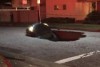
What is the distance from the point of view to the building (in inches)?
1785

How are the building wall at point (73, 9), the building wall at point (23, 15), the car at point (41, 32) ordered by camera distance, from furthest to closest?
the building wall at point (23, 15), the building wall at point (73, 9), the car at point (41, 32)

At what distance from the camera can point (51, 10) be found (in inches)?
1902

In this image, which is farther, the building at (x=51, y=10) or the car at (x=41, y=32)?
the building at (x=51, y=10)

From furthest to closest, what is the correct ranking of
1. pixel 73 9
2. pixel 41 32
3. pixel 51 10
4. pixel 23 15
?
pixel 23 15
pixel 51 10
pixel 73 9
pixel 41 32

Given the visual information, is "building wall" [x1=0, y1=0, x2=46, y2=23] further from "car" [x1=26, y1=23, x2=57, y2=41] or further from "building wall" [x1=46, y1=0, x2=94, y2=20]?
"car" [x1=26, y1=23, x2=57, y2=41]

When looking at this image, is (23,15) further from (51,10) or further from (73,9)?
(73,9)

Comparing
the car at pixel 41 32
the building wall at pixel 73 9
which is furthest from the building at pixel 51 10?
the car at pixel 41 32

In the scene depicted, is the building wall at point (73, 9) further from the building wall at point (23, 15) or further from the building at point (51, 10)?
the building wall at point (23, 15)

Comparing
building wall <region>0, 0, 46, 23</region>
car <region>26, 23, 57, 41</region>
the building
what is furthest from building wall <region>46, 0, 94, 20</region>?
car <region>26, 23, 57, 41</region>

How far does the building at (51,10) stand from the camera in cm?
4533

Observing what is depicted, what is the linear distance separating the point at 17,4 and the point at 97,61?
42898 millimetres

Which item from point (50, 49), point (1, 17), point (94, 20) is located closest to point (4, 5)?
point (1, 17)

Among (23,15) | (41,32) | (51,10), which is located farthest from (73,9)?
(41,32)

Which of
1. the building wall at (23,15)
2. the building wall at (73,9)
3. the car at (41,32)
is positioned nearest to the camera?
the car at (41,32)
